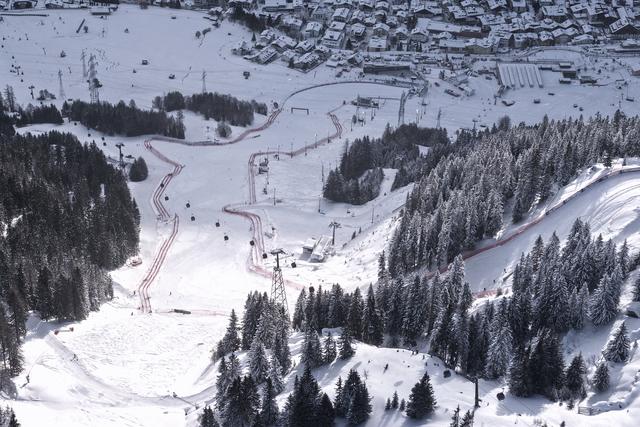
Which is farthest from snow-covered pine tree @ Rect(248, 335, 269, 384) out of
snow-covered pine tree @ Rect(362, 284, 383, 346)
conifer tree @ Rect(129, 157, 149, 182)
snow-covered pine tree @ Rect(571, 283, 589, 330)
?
conifer tree @ Rect(129, 157, 149, 182)

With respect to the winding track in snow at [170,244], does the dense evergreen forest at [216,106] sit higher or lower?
higher

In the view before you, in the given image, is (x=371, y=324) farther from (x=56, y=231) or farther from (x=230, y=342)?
(x=56, y=231)

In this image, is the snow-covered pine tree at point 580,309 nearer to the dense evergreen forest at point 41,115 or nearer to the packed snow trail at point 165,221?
the packed snow trail at point 165,221

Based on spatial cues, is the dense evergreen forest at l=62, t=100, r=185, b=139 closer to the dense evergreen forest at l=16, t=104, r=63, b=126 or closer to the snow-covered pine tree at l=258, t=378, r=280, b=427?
the dense evergreen forest at l=16, t=104, r=63, b=126

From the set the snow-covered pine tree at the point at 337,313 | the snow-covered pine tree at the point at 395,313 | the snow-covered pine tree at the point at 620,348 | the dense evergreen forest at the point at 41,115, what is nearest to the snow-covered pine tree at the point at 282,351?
the snow-covered pine tree at the point at 337,313

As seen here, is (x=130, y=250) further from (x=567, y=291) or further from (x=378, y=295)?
(x=567, y=291)

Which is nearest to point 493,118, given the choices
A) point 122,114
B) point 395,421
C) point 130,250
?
point 122,114
